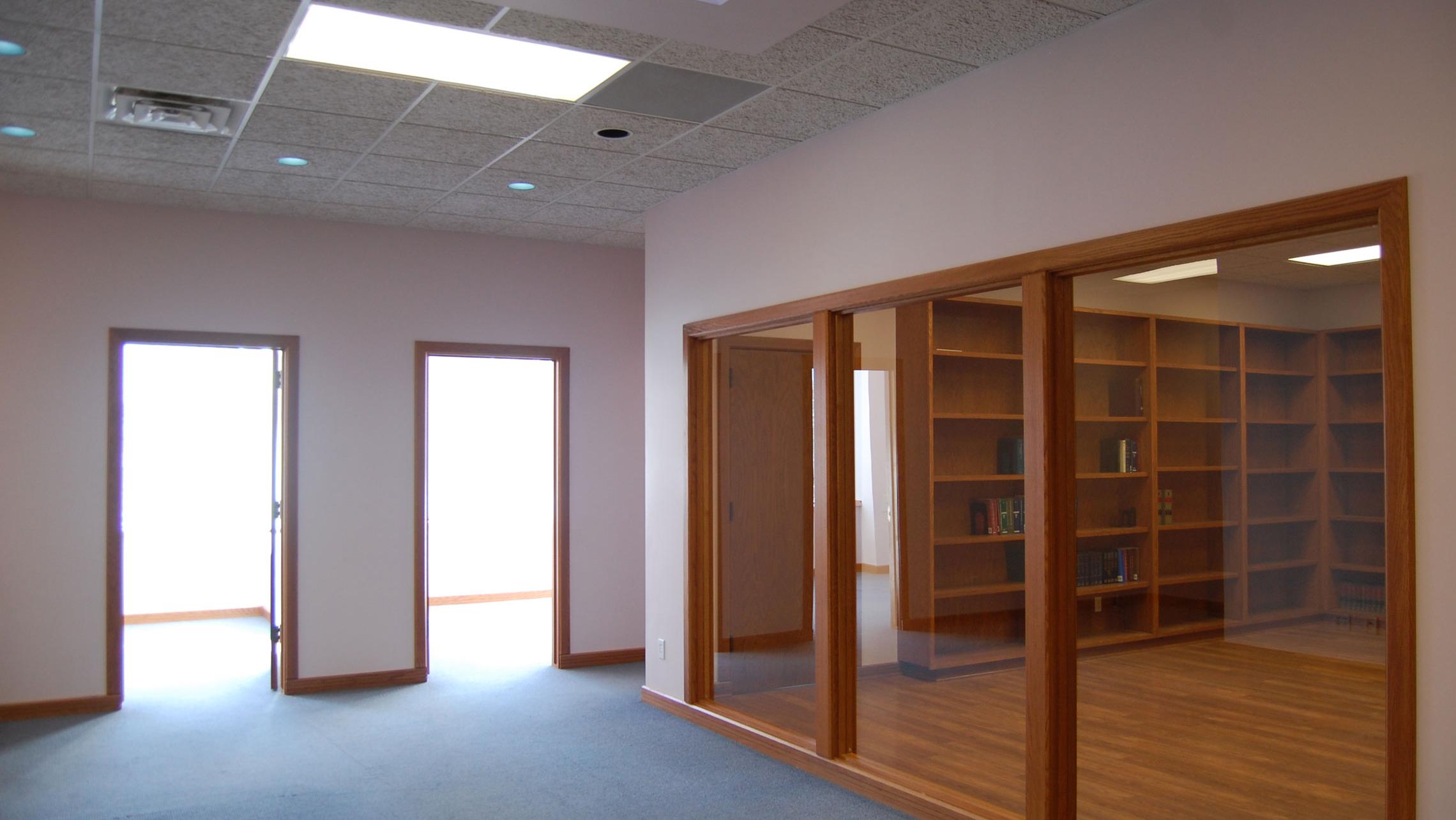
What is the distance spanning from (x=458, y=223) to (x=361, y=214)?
1.90 feet

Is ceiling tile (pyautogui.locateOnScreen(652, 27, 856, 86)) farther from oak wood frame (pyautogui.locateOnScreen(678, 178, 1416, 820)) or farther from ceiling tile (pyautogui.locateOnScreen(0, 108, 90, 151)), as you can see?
ceiling tile (pyautogui.locateOnScreen(0, 108, 90, 151))

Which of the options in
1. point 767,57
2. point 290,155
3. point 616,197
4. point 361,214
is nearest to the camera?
point 767,57

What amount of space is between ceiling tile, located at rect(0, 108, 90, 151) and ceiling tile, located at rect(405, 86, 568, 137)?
1473 millimetres

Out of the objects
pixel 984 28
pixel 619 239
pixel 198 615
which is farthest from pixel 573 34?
pixel 198 615

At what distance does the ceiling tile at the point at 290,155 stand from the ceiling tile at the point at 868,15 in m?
2.65

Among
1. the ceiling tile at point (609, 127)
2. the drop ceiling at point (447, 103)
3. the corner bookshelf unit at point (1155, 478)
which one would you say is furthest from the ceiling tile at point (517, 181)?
the corner bookshelf unit at point (1155, 478)

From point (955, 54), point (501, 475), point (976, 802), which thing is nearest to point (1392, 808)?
point (976, 802)

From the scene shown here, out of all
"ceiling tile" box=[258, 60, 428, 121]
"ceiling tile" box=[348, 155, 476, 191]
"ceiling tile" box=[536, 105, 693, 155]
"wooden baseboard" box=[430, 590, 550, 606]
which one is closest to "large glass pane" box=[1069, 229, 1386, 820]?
"ceiling tile" box=[536, 105, 693, 155]

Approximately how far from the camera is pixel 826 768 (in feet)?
15.4

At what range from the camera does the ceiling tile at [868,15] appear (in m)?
3.35

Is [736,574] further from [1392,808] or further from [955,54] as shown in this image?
[1392,808]

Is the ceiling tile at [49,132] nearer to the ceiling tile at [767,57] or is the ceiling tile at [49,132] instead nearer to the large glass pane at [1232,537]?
the ceiling tile at [767,57]

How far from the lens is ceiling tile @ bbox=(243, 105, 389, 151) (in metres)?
4.54

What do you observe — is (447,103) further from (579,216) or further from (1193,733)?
(1193,733)
